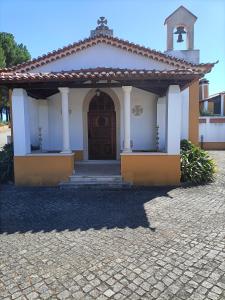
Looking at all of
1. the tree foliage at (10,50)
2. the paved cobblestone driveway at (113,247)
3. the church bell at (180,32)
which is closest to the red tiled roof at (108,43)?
→ the church bell at (180,32)

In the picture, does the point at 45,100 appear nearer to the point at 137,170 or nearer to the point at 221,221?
the point at 137,170

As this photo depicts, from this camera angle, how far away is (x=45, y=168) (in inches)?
348

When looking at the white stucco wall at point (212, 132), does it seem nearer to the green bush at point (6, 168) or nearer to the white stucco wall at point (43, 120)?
the white stucco wall at point (43, 120)

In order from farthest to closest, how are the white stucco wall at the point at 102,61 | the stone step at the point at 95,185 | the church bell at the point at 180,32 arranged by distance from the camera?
the church bell at the point at 180,32 → the white stucco wall at the point at 102,61 → the stone step at the point at 95,185

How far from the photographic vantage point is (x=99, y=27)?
14117mm

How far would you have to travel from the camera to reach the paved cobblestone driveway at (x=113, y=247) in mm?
3408

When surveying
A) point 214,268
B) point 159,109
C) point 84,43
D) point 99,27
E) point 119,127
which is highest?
point 99,27

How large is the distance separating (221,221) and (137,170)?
3.50 meters

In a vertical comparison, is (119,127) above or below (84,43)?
below

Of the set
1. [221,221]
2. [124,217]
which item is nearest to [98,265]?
[124,217]

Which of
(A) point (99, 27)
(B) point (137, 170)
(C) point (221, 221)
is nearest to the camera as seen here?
(C) point (221, 221)

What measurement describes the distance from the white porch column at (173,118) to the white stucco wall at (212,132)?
10.7m

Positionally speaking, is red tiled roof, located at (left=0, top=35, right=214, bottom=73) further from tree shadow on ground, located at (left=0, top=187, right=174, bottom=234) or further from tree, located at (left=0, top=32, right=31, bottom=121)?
tree, located at (left=0, top=32, right=31, bottom=121)

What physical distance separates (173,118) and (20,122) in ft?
16.0
